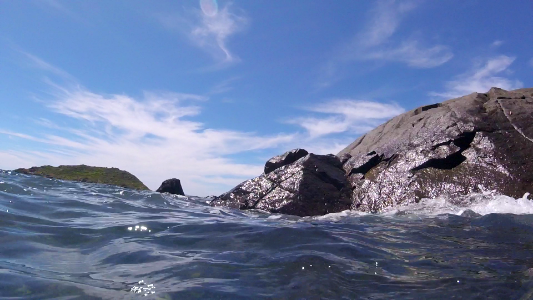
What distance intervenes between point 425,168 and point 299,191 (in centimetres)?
369

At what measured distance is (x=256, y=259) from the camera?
4035 millimetres

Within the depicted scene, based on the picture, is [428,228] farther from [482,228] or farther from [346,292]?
[346,292]

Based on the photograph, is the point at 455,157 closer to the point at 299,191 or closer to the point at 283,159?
the point at 299,191

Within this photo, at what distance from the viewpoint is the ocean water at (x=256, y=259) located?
3.06 m

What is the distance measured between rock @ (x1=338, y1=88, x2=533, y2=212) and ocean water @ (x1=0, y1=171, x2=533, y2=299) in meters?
2.64

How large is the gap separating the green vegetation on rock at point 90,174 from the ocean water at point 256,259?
17.2m

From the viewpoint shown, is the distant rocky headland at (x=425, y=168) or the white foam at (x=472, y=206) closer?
the white foam at (x=472, y=206)

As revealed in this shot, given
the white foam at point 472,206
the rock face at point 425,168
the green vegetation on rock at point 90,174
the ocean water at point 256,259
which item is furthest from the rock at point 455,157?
the green vegetation on rock at point 90,174

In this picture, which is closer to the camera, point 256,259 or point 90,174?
point 256,259

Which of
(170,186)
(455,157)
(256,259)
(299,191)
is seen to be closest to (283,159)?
(299,191)

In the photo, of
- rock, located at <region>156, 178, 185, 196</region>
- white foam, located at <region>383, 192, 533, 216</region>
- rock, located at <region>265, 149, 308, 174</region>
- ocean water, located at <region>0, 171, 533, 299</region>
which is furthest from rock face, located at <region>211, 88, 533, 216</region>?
rock, located at <region>156, 178, 185, 196</region>

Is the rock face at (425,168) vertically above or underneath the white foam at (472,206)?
above

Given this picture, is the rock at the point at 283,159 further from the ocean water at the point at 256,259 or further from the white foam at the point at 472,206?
the ocean water at the point at 256,259

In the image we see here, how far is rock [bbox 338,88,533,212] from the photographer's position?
9.28 meters
